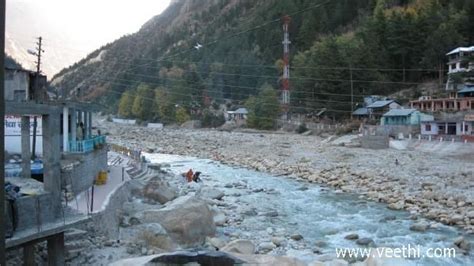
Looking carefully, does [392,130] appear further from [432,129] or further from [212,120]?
[212,120]

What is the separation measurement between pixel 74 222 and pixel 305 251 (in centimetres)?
731

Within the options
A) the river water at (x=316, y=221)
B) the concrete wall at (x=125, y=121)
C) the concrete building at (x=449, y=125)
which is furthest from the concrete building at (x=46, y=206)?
the concrete wall at (x=125, y=121)

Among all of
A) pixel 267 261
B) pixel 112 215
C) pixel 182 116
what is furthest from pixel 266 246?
pixel 182 116

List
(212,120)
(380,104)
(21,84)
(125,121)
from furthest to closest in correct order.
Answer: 1. (125,121)
2. (212,120)
3. (380,104)
4. (21,84)

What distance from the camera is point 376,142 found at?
43.8m

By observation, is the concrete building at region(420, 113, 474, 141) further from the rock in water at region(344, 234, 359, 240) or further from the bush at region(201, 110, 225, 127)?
the bush at region(201, 110, 225, 127)

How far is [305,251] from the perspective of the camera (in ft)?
47.9

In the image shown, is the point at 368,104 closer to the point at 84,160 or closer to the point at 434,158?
the point at 434,158

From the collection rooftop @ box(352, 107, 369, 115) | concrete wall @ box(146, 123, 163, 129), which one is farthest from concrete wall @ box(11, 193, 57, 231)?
concrete wall @ box(146, 123, 163, 129)

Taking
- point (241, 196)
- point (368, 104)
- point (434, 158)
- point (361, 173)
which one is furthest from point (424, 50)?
point (241, 196)

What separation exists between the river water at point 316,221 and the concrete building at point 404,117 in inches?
970

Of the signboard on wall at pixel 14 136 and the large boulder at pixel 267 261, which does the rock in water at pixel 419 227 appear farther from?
the signboard on wall at pixel 14 136

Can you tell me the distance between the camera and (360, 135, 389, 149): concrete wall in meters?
43.4

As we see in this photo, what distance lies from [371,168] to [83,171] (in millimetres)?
21073
